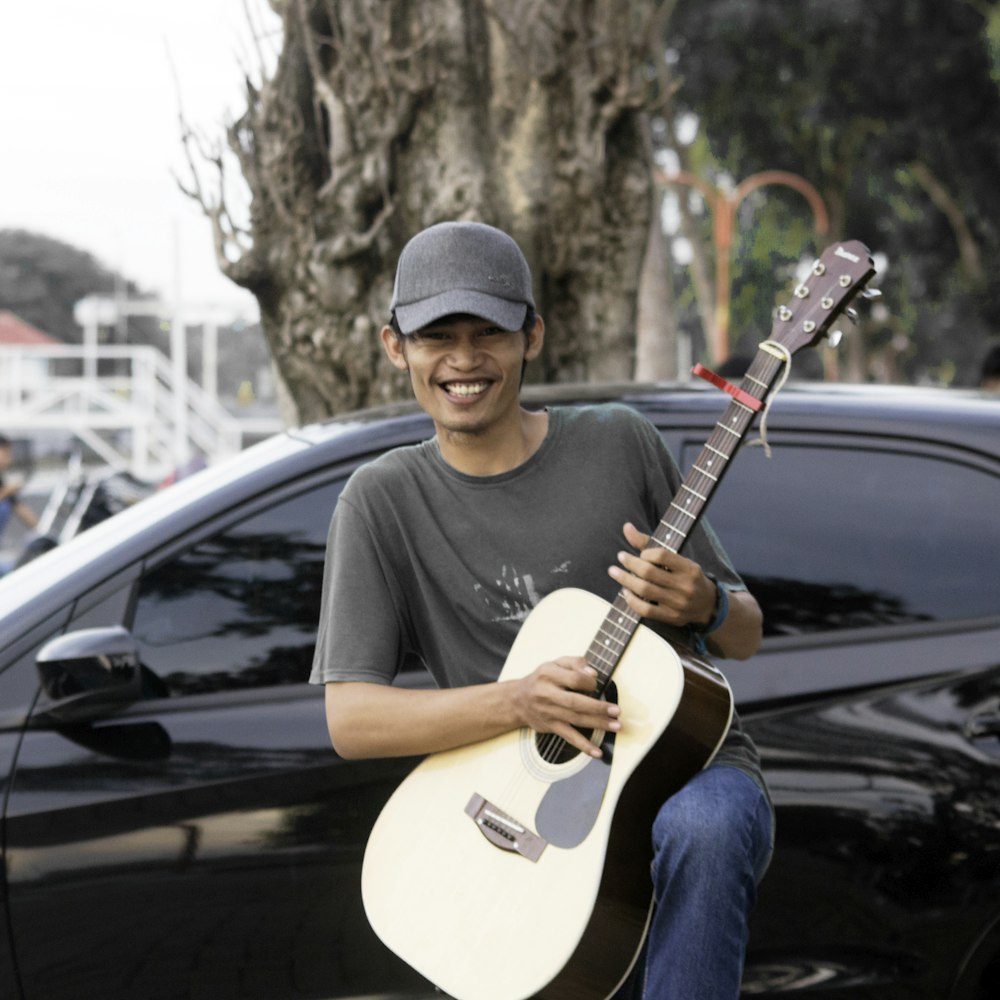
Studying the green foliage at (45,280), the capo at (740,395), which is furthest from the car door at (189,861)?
the green foliage at (45,280)

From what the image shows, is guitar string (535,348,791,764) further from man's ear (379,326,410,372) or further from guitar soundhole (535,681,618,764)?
man's ear (379,326,410,372)

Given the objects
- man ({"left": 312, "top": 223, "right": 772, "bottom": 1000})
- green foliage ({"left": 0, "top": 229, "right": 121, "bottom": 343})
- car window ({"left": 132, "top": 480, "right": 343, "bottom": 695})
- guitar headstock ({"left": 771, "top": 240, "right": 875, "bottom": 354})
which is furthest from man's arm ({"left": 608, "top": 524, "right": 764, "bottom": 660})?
green foliage ({"left": 0, "top": 229, "right": 121, "bottom": 343})

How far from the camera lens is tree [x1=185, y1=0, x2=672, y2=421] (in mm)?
5160

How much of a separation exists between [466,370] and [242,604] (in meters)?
1.02

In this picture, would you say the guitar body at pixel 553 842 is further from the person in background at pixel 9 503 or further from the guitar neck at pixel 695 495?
the person in background at pixel 9 503

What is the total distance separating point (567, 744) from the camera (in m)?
2.31

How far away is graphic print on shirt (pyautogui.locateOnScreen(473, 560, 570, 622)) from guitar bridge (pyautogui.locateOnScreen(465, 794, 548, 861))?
0.98 ft

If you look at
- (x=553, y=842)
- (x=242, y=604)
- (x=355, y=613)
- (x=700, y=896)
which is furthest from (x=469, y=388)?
(x=242, y=604)

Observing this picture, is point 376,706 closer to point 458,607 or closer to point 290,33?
point 458,607

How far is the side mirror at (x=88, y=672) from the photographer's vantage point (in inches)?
113

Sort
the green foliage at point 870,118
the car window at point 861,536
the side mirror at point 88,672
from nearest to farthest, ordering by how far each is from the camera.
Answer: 1. the side mirror at point 88,672
2. the car window at point 861,536
3. the green foliage at point 870,118

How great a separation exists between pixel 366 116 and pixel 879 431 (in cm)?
266

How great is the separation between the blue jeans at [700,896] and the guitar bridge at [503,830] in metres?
0.19

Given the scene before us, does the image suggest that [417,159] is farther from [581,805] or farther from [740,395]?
[581,805]
